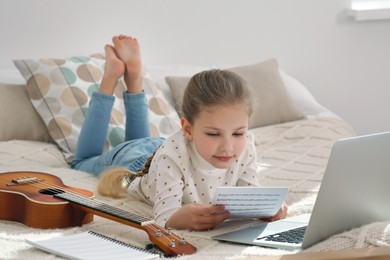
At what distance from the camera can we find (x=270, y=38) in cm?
379

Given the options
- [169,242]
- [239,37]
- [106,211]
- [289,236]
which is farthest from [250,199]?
[239,37]

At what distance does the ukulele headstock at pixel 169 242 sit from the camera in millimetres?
1578

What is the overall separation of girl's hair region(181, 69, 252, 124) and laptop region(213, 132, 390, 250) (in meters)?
0.31

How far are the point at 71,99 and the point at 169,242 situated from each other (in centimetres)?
132

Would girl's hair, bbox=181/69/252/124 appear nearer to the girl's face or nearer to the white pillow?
the girl's face

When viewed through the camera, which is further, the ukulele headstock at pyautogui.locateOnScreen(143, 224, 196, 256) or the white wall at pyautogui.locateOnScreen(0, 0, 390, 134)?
the white wall at pyautogui.locateOnScreen(0, 0, 390, 134)

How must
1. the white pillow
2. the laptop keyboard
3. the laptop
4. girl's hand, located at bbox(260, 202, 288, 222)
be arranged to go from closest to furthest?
the laptop
the laptop keyboard
girl's hand, located at bbox(260, 202, 288, 222)
the white pillow

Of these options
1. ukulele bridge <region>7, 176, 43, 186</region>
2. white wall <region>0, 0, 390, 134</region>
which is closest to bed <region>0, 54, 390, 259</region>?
ukulele bridge <region>7, 176, 43, 186</region>

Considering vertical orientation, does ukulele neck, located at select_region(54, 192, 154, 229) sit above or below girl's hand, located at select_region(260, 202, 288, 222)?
above

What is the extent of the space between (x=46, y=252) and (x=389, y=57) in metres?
2.72

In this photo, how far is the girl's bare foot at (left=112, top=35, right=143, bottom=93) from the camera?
262 cm

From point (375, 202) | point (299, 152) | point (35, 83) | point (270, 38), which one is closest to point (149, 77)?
point (35, 83)

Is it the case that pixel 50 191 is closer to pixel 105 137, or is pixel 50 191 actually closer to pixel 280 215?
pixel 280 215

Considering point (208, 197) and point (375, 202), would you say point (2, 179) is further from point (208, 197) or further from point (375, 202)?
point (375, 202)
